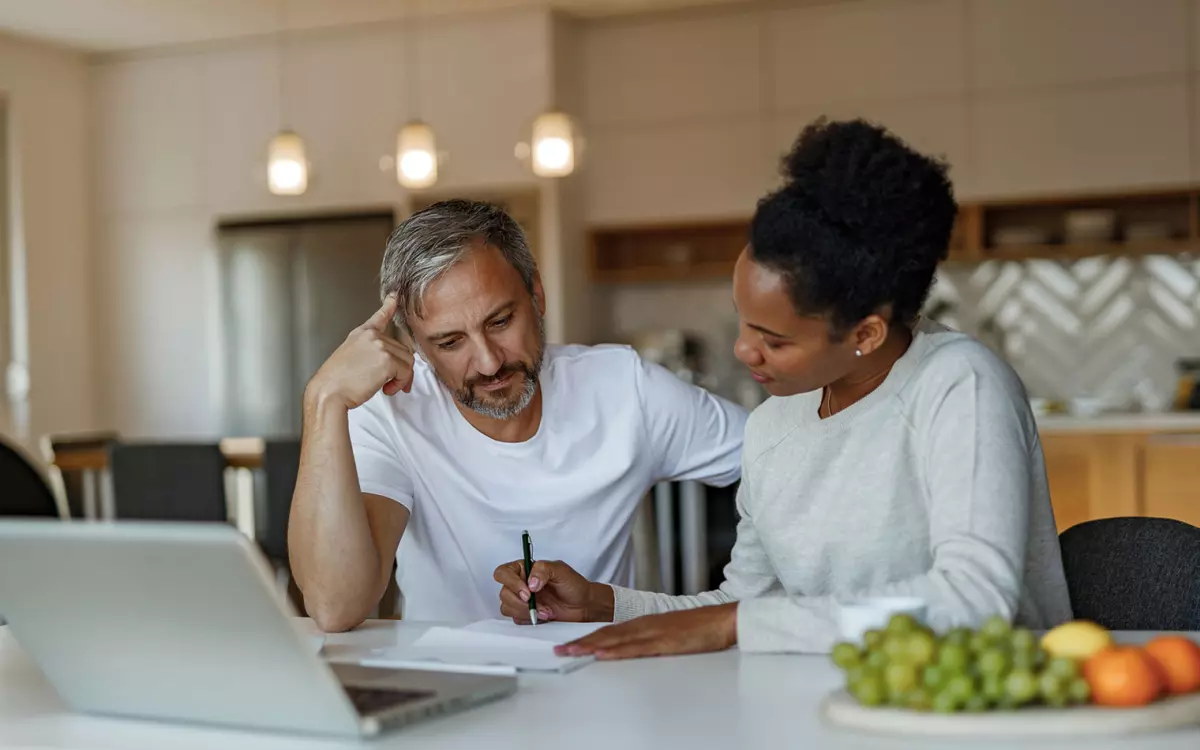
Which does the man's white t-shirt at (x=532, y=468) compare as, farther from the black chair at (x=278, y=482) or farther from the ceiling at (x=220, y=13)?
the ceiling at (x=220, y=13)

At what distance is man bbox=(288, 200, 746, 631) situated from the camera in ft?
7.02

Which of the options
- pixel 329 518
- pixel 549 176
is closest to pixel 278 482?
pixel 549 176

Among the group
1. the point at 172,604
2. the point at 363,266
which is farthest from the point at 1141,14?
the point at 172,604

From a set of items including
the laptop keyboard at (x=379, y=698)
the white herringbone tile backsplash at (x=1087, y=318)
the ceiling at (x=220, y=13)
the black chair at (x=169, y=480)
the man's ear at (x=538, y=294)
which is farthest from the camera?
the ceiling at (x=220, y=13)

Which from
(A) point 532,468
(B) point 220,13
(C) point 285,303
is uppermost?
(B) point 220,13

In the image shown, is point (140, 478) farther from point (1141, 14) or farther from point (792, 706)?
point (1141, 14)

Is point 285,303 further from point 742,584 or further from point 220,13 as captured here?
point 742,584

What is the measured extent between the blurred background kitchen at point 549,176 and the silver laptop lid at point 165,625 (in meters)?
4.31

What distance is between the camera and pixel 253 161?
7.32m

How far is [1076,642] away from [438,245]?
1.24 meters

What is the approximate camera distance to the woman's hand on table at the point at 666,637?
60.6 inches

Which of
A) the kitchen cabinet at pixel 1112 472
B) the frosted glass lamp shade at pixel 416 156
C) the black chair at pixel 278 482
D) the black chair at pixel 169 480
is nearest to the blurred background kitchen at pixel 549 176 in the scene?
the frosted glass lamp shade at pixel 416 156

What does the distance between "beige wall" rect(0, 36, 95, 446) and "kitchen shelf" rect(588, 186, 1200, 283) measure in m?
3.00

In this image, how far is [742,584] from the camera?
193 cm
